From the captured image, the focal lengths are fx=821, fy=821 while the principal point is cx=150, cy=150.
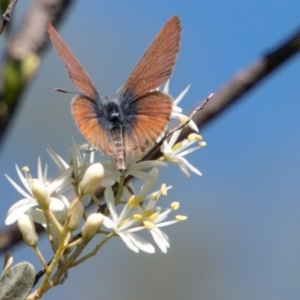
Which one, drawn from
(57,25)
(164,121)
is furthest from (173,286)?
(164,121)

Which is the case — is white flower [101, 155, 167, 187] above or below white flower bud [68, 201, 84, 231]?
above

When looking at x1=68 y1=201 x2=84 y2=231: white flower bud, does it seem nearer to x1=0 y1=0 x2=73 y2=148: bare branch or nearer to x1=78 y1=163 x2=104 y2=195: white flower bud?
x1=78 y1=163 x2=104 y2=195: white flower bud

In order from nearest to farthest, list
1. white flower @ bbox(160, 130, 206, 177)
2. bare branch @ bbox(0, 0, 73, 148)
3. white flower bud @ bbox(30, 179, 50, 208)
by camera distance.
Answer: white flower bud @ bbox(30, 179, 50, 208), white flower @ bbox(160, 130, 206, 177), bare branch @ bbox(0, 0, 73, 148)

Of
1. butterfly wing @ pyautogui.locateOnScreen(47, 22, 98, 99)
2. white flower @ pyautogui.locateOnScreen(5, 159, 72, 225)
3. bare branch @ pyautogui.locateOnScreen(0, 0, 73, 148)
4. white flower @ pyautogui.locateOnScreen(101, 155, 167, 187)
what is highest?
bare branch @ pyautogui.locateOnScreen(0, 0, 73, 148)

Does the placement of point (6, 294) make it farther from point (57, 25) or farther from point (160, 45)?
point (57, 25)

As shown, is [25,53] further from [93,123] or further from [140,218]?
[140,218]

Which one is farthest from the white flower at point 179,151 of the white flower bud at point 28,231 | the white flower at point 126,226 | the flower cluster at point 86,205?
the white flower bud at point 28,231

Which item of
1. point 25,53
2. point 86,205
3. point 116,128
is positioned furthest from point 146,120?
point 25,53

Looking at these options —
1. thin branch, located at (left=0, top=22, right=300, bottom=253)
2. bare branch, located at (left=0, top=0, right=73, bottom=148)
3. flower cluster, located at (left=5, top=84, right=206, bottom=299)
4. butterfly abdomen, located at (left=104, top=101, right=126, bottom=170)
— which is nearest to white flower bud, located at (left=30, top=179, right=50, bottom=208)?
flower cluster, located at (left=5, top=84, right=206, bottom=299)
